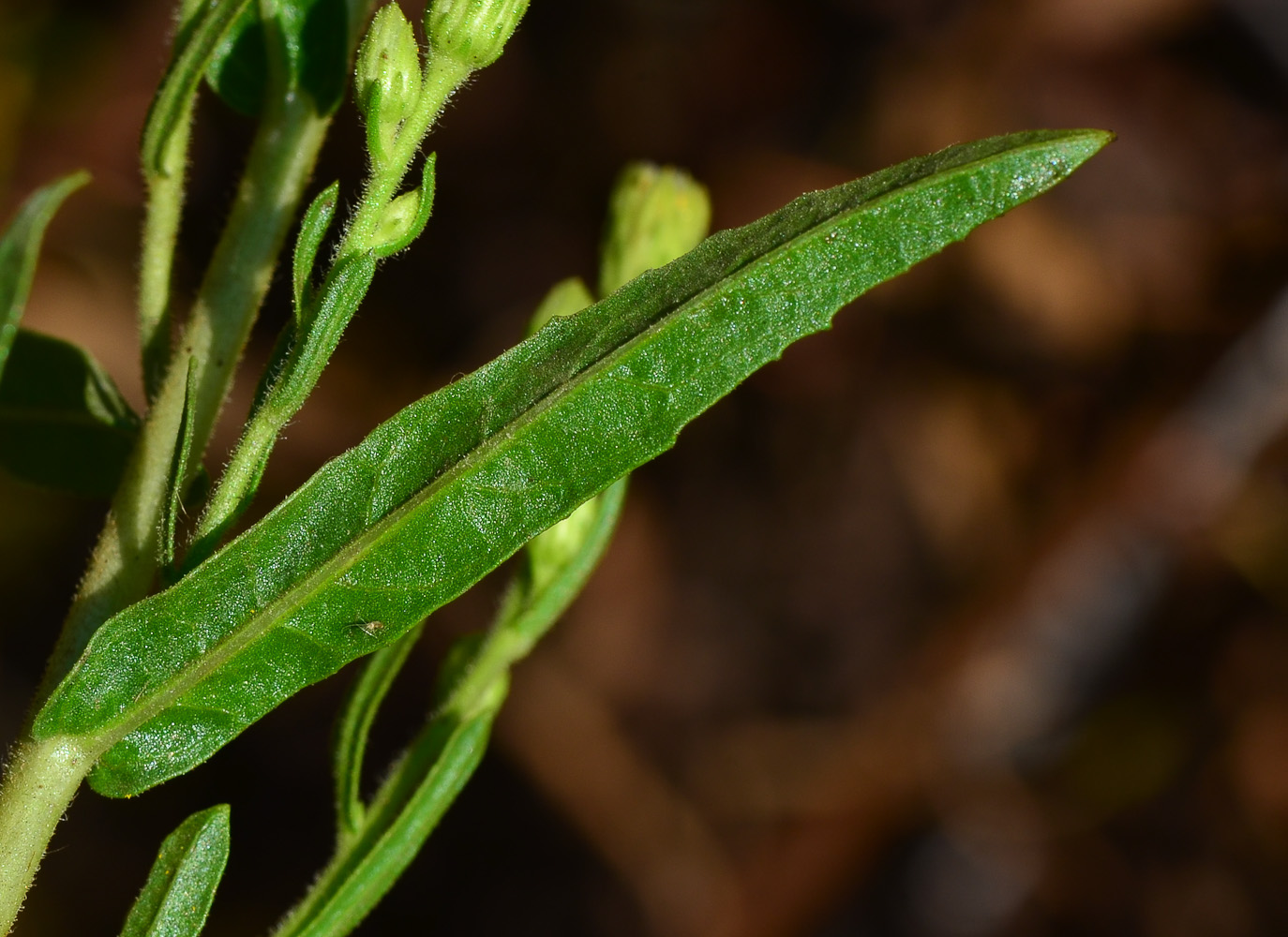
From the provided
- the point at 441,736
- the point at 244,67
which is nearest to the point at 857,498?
the point at 441,736

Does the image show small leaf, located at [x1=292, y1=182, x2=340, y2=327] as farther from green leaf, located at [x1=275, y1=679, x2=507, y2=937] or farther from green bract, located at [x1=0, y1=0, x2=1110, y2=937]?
green leaf, located at [x1=275, y1=679, x2=507, y2=937]

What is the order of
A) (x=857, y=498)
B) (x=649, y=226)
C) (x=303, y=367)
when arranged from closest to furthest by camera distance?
(x=303, y=367)
(x=649, y=226)
(x=857, y=498)

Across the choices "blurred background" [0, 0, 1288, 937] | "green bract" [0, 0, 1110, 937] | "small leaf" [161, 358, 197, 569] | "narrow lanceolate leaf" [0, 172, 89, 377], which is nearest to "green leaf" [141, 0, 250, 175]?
"green bract" [0, 0, 1110, 937]

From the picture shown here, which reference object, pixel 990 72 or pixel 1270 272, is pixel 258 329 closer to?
pixel 990 72

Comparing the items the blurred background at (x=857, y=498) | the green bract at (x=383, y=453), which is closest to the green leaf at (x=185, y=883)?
the green bract at (x=383, y=453)

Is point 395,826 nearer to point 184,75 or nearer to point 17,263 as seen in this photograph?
point 17,263
